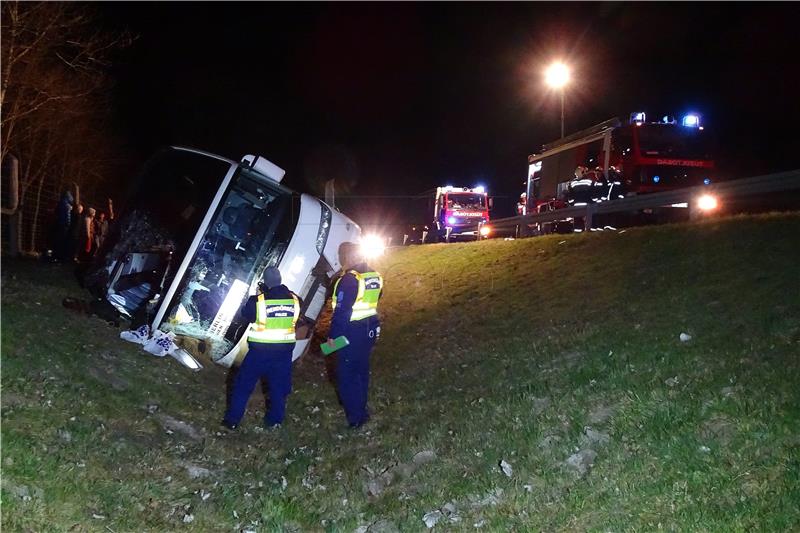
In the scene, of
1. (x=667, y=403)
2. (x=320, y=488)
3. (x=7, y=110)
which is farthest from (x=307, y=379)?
(x=7, y=110)

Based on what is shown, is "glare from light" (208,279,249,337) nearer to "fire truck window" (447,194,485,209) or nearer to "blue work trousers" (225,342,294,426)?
"blue work trousers" (225,342,294,426)

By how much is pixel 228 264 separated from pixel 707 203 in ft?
24.3

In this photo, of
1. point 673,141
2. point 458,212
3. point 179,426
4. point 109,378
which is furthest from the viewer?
point 458,212

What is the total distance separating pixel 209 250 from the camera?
24.6ft

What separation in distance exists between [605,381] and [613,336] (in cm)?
123

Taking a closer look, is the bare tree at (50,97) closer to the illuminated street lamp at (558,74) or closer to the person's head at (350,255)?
the person's head at (350,255)

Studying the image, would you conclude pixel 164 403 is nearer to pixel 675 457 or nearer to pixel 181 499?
pixel 181 499

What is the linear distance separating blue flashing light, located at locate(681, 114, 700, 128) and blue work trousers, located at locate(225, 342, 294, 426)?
514 inches

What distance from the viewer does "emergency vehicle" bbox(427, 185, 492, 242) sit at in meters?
25.7

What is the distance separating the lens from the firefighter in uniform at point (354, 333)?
22.0 ft

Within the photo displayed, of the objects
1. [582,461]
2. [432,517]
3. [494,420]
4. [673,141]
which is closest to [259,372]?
[494,420]

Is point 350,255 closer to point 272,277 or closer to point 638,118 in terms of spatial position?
point 272,277

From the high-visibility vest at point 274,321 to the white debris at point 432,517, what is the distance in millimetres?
2435

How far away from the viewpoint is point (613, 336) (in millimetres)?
7117
